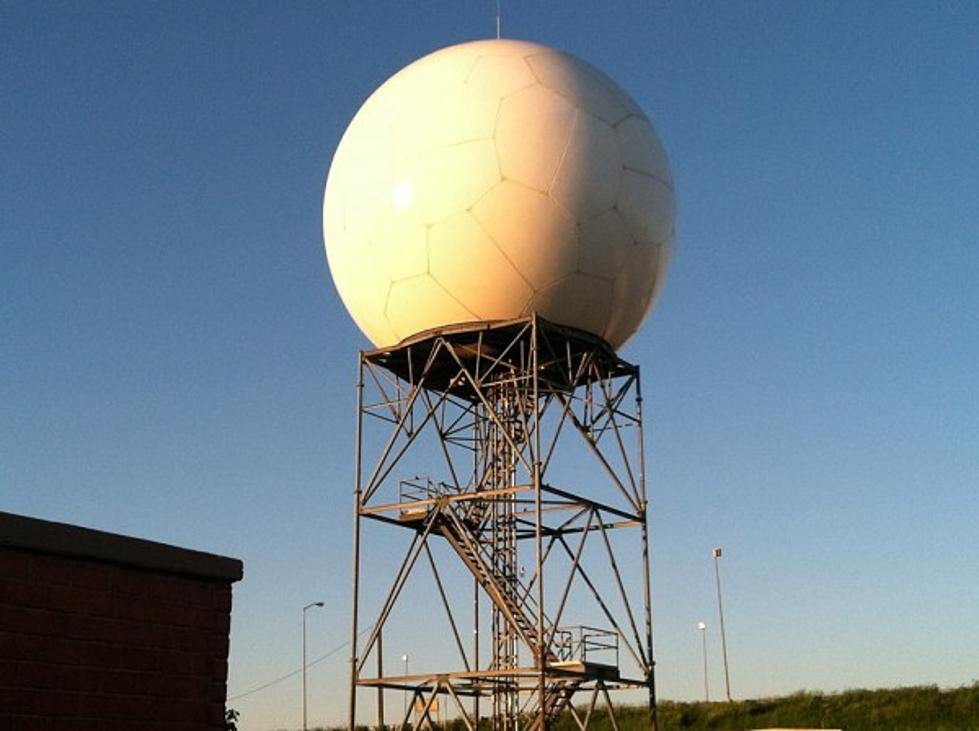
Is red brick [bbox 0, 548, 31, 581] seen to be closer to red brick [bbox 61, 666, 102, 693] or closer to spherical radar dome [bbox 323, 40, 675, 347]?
red brick [bbox 61, 666, 102, 693]

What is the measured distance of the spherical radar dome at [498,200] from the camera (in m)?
21.5

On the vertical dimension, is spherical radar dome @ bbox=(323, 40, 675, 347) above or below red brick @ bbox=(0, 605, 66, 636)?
above

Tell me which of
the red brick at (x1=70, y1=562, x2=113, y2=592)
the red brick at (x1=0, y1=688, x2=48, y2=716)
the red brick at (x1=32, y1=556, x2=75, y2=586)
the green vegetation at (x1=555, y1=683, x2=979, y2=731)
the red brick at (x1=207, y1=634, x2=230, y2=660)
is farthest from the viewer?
the green vegetation at (x1=555, y1=683, x2=979, y2=731)

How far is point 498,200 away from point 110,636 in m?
15.1

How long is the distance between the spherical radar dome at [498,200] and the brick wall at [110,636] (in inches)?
558

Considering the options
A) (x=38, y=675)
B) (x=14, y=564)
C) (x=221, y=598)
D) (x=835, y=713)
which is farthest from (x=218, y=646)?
(x=835, y=713)

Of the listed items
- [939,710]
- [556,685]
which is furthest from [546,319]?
[939,710]

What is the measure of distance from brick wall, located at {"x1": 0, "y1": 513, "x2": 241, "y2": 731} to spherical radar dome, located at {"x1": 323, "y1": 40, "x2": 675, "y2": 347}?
14.2 m

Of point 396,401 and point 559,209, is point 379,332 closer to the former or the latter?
point 396,401

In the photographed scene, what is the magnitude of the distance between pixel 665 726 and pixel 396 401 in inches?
876

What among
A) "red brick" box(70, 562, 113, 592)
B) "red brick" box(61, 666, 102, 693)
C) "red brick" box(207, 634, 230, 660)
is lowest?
"red brick" box(61, 666, 102, 693)

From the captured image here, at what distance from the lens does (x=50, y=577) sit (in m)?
6.88

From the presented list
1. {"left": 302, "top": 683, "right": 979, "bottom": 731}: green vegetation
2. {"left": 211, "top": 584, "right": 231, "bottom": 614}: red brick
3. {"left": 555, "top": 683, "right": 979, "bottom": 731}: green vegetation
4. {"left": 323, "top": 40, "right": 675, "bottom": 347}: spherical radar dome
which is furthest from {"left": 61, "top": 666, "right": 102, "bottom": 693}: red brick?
{"left": 555, "top": 683, "right": 979, "bottom": 731}: green vegetation

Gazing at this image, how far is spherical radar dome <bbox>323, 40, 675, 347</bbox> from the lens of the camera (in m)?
21.5
